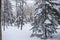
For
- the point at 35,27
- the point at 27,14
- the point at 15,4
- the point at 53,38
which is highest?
the point at 15,4

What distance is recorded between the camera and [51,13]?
2174 millimetres

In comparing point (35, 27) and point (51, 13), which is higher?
point (51, 13)

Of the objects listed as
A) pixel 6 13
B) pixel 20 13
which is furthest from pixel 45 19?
pixel 6 13

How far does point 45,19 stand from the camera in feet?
7.19

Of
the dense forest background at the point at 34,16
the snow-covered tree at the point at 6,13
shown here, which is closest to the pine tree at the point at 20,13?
the dense forest background at the point at 34,16

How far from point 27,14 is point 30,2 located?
0.58ft

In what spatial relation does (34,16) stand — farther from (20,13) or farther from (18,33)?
(18,33)

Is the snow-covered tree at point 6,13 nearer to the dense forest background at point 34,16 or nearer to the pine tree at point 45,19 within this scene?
the dense forest background at point 34,16

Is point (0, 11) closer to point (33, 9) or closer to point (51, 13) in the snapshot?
point (33, 9)

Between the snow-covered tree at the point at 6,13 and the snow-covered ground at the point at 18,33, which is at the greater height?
the snow-covered tree at the point at 6,13

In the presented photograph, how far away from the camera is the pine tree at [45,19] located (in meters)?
2.17

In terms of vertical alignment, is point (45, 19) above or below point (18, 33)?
above

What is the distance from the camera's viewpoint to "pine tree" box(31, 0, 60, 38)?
2.17 metres

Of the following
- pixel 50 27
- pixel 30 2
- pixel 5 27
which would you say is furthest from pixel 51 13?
pixel 5 27
